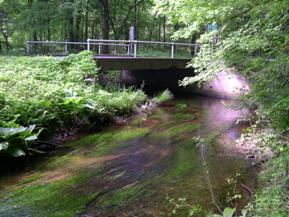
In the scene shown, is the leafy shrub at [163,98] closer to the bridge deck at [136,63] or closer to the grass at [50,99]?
the grass at [50,99]

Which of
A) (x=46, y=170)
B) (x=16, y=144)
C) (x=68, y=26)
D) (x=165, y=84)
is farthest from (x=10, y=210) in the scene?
(x=68, y=26)

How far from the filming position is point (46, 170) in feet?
21.9

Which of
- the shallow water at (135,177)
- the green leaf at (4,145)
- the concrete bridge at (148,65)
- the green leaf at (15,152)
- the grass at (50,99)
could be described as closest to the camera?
the shallow water at (135,177)

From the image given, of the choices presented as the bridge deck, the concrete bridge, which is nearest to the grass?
the bridge deck

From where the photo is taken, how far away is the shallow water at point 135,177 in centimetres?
518

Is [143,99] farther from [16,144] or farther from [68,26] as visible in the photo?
[68,26]

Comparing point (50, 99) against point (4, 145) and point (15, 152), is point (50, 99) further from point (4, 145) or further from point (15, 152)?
point (4, 145)

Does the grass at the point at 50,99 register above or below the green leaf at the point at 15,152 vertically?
above

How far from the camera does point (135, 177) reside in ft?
21.1

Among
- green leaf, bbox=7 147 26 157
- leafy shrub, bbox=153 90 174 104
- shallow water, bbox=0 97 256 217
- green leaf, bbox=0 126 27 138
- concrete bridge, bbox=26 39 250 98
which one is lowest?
shallow water, bbox=0 97 256 217

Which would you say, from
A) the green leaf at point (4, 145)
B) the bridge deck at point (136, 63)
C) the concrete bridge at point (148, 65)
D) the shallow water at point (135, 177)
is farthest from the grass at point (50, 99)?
the concrete bridge at point (148, 65)

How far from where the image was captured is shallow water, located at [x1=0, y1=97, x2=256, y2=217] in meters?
5.18

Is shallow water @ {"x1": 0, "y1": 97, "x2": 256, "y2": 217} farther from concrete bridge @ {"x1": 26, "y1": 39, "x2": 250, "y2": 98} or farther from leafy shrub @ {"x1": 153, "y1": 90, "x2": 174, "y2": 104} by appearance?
concrete bridge @ {"x1": 26, "y1": 39, "x2": 250, "y2": 98}

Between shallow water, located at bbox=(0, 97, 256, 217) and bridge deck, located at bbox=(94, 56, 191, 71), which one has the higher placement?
bridge deck, located at bbox=(94, 56, 191, 71)
